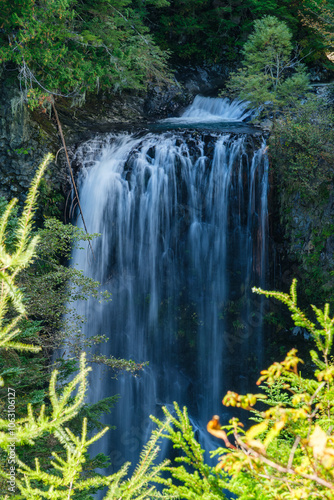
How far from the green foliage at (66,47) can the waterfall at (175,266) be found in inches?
74.1

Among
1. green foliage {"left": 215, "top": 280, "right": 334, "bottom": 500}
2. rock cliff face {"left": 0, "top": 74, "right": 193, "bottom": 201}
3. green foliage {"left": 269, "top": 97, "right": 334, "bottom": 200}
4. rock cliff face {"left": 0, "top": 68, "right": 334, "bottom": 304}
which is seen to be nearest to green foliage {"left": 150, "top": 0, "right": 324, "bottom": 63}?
rock cliff face {"left": 0, "top": 74, "right": 193, "bottom": 201}

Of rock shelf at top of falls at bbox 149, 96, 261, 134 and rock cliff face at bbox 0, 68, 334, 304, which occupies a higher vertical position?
rock shelf at top of falls at bbox 149, 96, 261, 134

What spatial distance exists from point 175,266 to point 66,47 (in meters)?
5.93

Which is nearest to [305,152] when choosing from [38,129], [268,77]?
[268,77]

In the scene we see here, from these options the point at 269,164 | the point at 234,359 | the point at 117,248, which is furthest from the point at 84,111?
the point at 234,359

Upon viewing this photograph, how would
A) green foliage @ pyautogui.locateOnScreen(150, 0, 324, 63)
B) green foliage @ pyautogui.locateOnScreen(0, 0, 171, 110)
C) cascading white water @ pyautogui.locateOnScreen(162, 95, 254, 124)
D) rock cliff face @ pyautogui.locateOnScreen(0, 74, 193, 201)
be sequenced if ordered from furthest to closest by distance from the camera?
green foliage @ pyautogui.locateOnScreen(150, 0, 324, 63)
cascading white water @ pyautogui.locateOnScreen(162, 95, 254, 124)
rock cliff face @ pyautogui.locateOnScreen(0, 74, 193, 201)
green foliage @ pyautogui.locateOnScreen(0, 0, 171, 110)

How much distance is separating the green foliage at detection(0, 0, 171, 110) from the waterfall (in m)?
1.88

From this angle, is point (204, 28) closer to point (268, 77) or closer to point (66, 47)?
point (268, 77)

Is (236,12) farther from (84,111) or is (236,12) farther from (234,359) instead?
(234,359)

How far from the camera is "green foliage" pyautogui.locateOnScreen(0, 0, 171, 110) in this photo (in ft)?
24.6

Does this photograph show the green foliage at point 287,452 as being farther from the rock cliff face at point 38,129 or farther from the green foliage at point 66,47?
the green foliage at point 66,47

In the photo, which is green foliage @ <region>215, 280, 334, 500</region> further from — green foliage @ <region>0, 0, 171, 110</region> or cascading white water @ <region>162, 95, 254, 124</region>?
cascading white water @ <region>162, 95, 254, 124</region>

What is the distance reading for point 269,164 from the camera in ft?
29.1

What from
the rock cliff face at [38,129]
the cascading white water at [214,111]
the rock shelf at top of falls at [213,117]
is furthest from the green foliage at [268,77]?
the rock cliff face at [38,129]
